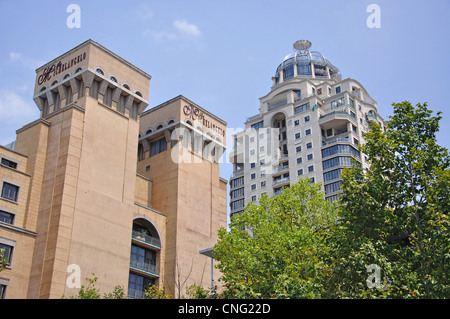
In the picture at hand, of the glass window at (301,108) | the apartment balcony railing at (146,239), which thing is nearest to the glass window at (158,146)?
the apartment balcony railing at (146,239)

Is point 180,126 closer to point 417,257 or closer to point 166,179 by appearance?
point 166,179

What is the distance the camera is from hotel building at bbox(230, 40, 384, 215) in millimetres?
89438

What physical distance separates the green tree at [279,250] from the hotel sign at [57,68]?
2164 cm

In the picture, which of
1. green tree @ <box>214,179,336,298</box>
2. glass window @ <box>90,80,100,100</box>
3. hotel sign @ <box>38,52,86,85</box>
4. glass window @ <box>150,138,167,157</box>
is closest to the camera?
green tree @ <box>214,179,336,298</box>

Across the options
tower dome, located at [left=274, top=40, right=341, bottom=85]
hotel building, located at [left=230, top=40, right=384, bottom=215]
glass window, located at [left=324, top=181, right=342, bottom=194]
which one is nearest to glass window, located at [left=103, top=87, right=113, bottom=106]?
hotel building, located at [left=230, top=40, right=384, bottom=215]

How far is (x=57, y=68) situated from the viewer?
4859 cm

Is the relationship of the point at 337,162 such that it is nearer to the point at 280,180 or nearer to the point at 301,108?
the point at 280,180

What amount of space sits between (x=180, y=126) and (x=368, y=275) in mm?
32734

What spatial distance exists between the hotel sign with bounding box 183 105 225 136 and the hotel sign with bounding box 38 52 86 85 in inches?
491

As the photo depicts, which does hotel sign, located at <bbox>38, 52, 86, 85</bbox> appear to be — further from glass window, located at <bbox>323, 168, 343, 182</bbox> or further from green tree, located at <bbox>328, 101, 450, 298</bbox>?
glass window, located at <bbox>323, 168, 343, 182</bbox>

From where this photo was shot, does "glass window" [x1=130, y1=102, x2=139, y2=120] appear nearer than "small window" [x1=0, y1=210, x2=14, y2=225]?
No

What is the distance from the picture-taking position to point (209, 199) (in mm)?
54875

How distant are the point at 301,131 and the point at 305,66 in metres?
20.1

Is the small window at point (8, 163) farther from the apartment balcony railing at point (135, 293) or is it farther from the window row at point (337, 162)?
the window row at point (337, 162)
